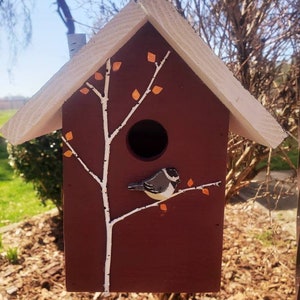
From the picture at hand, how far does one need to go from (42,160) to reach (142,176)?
259 centimetres

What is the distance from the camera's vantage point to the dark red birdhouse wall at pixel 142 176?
1099 millimetres

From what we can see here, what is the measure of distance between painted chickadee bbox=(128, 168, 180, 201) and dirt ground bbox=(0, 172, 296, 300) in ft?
3.89

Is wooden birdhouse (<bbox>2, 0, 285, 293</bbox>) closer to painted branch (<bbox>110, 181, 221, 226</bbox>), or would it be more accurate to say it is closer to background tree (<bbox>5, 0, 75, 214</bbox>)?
painted branch (<bbox>110, 181, 221, 226</bbox>)

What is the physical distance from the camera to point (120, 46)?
3.54 feet

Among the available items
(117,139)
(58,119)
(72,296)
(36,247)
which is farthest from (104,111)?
(36,247)

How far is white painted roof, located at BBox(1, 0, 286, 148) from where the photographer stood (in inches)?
39.5

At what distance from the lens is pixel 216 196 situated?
1160 millimetres

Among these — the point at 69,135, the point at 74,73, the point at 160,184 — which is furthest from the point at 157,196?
the point at 74,73

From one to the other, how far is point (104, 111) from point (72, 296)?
176cm

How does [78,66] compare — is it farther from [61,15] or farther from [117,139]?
[61,15]

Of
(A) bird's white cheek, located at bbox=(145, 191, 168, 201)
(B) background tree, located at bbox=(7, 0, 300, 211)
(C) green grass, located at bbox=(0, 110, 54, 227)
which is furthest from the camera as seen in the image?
(C) green grass, located at bbox=(0, 110, 54, 227)

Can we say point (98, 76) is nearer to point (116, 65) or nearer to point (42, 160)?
point (116, 65)

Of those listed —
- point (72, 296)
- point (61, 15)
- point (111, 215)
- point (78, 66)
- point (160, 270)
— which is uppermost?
point (61, 15)

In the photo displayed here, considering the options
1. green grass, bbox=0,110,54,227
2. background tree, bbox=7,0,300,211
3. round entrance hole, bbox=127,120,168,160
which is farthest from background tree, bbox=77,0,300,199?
green grass, bbox=0,110,54,227
